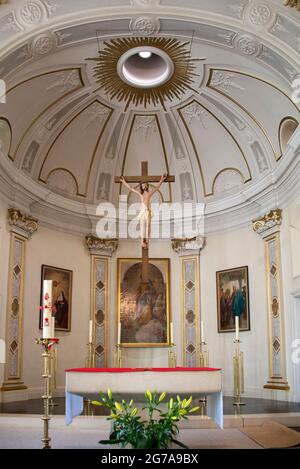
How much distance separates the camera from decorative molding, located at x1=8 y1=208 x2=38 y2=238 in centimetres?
1322

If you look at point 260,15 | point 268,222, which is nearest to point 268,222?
point 268,222

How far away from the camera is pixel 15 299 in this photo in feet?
43.2

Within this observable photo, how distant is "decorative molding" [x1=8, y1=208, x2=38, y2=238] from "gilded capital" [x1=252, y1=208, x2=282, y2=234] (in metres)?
5.72

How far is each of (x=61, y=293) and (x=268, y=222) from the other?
18.8 feet

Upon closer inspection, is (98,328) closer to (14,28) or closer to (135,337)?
(135,337)

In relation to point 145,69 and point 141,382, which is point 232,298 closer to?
point 145,69

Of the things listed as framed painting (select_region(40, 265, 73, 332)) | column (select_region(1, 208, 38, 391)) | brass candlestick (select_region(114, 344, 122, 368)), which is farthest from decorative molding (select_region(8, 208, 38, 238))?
brass candlestick (select_region(114, 344, 122, 368))

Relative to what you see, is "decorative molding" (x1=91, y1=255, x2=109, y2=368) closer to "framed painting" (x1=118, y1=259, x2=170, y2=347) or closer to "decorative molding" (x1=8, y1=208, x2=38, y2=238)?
"framed painting" (x1=118, y1=259, x2=170, y2=347)

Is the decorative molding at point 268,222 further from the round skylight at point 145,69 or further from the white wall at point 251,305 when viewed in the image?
the round skylight at point 145,69

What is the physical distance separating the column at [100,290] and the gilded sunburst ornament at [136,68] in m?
4.01

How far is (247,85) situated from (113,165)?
4767mm

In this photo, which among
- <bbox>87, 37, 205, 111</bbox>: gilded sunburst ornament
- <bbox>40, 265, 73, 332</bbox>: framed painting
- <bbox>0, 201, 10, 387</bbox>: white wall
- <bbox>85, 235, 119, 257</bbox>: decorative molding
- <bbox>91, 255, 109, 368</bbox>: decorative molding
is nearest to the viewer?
<bbox>87, 37, 205, 111</bbox>: gilded sunburst ornament

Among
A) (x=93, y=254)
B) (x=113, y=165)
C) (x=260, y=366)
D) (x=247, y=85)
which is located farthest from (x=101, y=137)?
(x=260, y=366)

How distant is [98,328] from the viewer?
50.1ft
